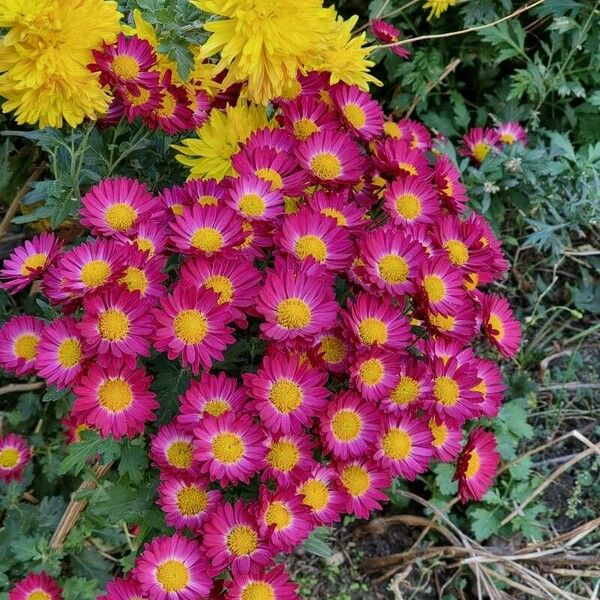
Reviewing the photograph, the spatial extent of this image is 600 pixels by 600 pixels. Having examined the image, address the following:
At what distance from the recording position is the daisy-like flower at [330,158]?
1.34m

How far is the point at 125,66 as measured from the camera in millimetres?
1303

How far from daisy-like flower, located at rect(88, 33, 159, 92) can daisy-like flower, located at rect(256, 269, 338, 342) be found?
17.0 inches

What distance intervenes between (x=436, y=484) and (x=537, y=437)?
0.40 meters

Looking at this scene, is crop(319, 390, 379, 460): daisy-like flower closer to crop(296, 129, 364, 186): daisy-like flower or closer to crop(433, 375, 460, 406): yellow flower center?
crop(433, 375, 460, 406): yellow flower center

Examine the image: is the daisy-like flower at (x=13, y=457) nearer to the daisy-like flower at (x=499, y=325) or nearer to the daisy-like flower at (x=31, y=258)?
the daisy-like flower at (x=31, y=258)

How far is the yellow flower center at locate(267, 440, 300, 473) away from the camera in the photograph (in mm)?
1145

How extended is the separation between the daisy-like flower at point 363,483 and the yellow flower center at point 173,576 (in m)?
0.28

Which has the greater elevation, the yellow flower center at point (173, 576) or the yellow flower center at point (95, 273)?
the yellow flower center at point (95, 273)

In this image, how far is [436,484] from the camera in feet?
6.09

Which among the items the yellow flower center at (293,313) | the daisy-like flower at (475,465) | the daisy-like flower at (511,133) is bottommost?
the daisy-like flower at (475,465)

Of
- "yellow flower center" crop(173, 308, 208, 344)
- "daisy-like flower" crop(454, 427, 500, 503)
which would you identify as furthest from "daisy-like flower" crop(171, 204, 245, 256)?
"daisy-like flower" crop(454, 427, 500, 503)

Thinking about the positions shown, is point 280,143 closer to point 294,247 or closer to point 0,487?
point 294,247

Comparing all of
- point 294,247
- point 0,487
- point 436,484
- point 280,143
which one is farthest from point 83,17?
point 436,484

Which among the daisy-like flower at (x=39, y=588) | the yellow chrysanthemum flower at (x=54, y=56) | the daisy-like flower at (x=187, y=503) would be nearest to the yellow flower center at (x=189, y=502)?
the daisy-like flower at (x=187, y=503)
